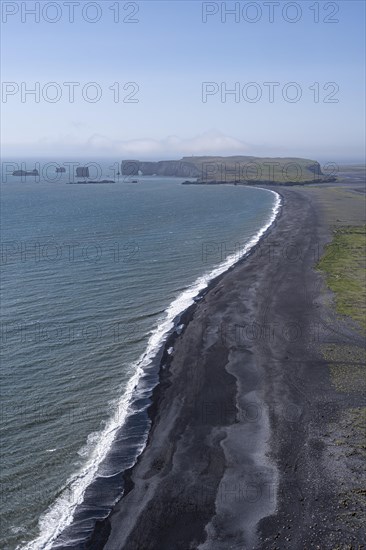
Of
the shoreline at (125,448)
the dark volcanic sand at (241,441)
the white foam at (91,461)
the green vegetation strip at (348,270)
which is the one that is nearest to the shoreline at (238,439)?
the dark volcanic sand at (241,441)

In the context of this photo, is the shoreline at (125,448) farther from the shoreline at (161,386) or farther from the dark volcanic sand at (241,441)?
the dark volcanic sand at (241,441)

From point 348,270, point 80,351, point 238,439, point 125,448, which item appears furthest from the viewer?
point 348,270

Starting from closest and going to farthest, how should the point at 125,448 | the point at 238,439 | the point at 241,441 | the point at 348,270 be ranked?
1. the point at 125,448
2. the point at 241,441
3. the point at 238,439
4. the point at 348,270

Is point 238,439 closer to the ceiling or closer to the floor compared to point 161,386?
closer to the floor

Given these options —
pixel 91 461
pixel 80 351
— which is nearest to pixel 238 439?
pixel 91 461

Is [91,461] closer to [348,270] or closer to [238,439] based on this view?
[238,439]
